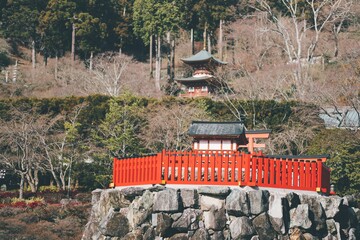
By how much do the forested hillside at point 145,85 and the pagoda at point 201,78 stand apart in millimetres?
1274

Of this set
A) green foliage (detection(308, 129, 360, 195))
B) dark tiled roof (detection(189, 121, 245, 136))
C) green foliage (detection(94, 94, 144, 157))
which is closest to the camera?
dark tiled roof (detection(189, 121, 245, 136))

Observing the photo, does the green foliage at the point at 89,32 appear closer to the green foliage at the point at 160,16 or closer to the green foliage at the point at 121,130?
the green foliage at the point at 160,16

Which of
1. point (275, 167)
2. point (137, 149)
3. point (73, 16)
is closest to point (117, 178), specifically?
point (275, 167)

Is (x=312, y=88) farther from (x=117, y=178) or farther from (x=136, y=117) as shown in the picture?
(x=117, y=178)

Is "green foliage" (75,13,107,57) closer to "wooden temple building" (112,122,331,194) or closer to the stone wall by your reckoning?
"wooden temple building" (112,122,331,194)

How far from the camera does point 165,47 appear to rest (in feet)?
201

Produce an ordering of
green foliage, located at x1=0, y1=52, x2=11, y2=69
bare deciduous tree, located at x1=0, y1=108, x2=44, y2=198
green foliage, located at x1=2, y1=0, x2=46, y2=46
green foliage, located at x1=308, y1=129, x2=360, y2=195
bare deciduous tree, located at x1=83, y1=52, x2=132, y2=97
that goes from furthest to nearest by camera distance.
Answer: green foliage, located at x1=2, y1=0, x2=46, y2=46, green foliage, located at x1=0, y1=52, x2=11, y2=69, bare deciduous tree, located at x1=83, y1=52, x2=132, y2=97, bare deciduous tree, located at x1=0, y1=108, x2=44, y2=198, green foliage, located at x1=308, y1=129, x2=360, y2=195

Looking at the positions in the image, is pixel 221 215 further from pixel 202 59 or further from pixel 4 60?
pixel 4 60

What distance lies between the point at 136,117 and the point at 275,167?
14287mm

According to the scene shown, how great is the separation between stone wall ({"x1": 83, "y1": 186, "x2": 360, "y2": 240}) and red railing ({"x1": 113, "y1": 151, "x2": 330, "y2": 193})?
32 cm

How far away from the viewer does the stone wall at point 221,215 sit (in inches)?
610

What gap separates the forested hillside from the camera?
29047mm

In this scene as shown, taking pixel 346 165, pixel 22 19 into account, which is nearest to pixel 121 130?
pixel 346 165

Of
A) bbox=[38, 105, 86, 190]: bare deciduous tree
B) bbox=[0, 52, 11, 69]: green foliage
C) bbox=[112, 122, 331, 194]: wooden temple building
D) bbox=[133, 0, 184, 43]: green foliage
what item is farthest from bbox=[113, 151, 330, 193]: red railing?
bbox=[0, 52, 11, 69]: green foliage
